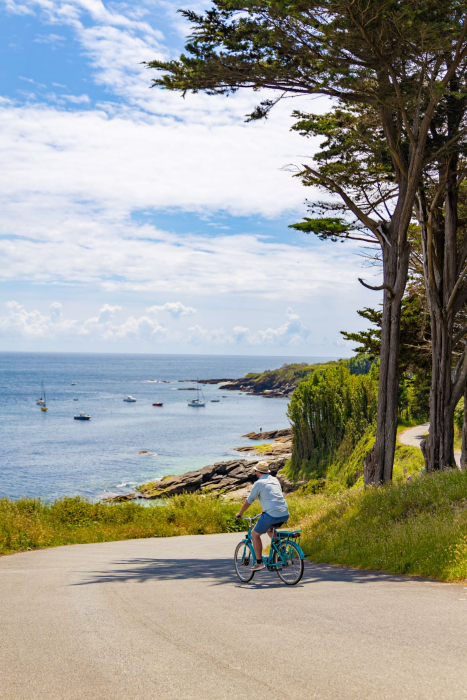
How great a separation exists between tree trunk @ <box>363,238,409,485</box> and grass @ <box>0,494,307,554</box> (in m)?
2.83

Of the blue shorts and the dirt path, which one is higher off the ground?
the blue shorts

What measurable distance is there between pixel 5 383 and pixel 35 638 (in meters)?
187

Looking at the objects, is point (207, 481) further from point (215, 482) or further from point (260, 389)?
point (260, 389)

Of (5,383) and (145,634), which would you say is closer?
(145,634)

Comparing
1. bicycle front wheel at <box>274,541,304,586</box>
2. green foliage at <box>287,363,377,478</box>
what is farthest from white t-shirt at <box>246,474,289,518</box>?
green foliage at <box>287,363,377,478</box>

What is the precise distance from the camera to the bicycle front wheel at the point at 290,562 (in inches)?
317

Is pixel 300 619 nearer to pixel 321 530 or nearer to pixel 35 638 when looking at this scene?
pixel 35 638

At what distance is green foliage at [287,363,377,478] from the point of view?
45188mm

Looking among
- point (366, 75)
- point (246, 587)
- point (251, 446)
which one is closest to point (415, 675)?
point (246, 587)

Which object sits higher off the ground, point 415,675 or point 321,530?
point 415,675

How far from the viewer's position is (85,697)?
395 centimetres

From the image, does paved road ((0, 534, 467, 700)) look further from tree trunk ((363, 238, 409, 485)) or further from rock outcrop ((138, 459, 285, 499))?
rock outcrop ((138, 459, 285, 499))

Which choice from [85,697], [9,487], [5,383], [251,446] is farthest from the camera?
[5,383]

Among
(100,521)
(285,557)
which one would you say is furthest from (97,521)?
(285,557)
